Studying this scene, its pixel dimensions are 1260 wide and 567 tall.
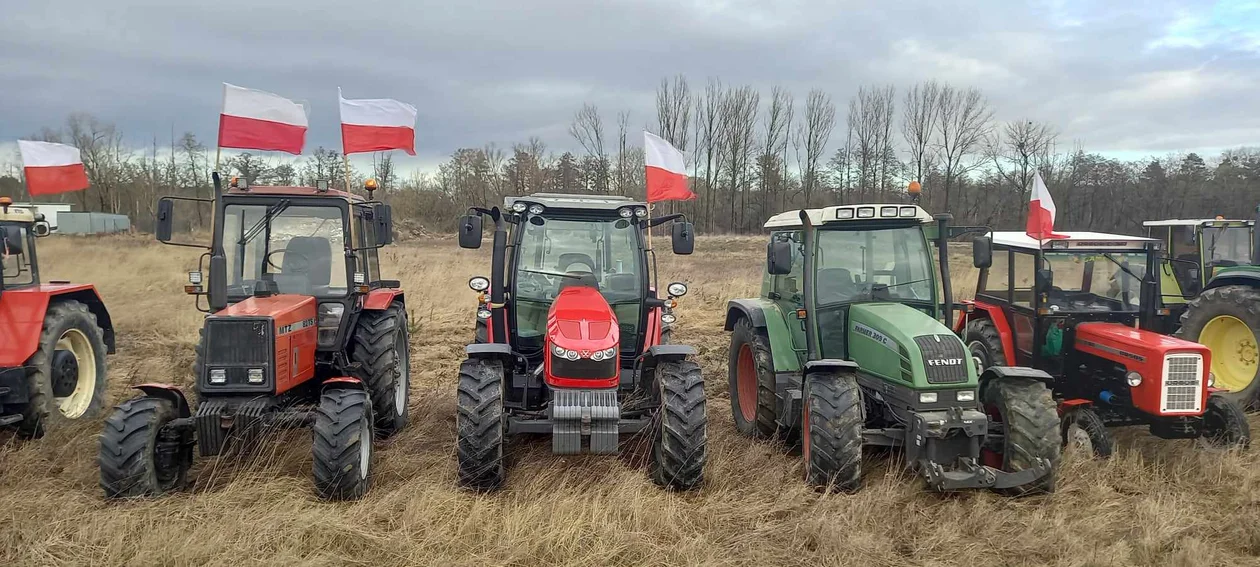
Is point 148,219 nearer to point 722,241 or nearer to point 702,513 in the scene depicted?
point 722,241

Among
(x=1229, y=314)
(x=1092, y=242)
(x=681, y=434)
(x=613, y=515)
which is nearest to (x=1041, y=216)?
(x=1092, y=242)

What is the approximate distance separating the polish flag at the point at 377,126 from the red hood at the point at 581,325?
3005 mm

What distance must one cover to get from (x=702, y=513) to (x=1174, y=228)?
8.53 meters

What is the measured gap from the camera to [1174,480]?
4902 mm

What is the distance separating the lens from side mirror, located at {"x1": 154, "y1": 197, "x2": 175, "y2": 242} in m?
4.97

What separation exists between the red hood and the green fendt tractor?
130 cm

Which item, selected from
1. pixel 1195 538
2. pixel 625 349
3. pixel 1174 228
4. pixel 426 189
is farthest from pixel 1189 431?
pixel 426 189

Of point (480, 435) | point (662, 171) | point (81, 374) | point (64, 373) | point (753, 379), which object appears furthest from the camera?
point (662, 171)

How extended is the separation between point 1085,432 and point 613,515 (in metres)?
3.36

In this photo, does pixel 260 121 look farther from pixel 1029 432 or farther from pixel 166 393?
pixel 1029 432

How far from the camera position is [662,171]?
27.7 ft

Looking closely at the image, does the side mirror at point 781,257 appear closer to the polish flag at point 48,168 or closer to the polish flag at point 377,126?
the polish flag at point 377,126

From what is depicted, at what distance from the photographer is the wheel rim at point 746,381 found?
644 centimetres

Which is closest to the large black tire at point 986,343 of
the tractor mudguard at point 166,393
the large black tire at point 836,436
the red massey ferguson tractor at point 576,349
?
the large black tire at point 836,436
